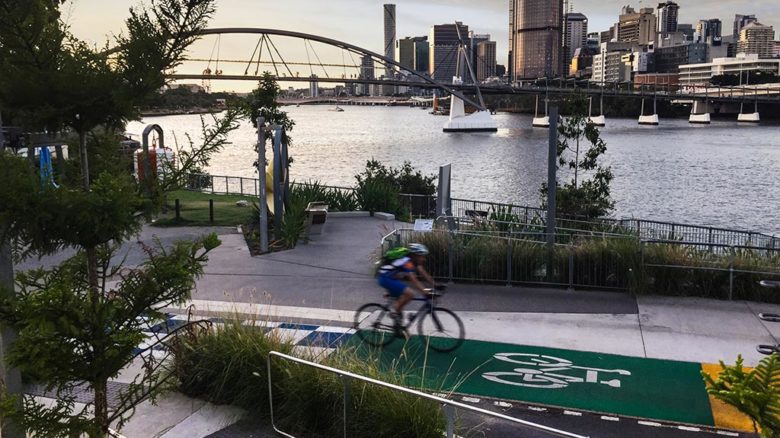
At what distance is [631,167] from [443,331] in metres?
64.5

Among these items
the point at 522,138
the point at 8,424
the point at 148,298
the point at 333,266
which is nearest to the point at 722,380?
the point at 148,298

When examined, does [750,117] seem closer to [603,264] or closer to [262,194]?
[262,194]

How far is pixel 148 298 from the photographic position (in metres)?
5.02

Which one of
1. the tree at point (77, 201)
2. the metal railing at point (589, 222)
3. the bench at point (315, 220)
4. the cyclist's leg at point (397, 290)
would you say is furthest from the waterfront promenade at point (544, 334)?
the metal railing at point (589, 222)

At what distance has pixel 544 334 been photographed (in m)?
10.7

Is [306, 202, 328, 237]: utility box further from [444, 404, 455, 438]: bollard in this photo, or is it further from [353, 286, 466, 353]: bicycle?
[444, 404, 455, 438]: bollard

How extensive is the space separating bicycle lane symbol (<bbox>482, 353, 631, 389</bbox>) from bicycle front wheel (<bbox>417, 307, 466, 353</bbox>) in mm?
704

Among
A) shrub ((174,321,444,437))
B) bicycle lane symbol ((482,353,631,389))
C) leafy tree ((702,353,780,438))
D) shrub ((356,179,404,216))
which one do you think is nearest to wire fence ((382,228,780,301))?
bicycle lane symbol ((482,353,631,389))

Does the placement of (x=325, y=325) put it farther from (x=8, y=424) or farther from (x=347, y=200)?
(x=347, y=200)

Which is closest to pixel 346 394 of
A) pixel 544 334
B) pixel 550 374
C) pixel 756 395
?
pixel 550 374

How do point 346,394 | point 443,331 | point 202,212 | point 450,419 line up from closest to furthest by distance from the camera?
point 450,419, point 346,394, point 443,331, point 202,212

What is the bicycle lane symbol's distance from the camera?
28.9ft

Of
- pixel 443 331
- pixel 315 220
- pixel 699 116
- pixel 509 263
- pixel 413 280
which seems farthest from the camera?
pixel 699 116

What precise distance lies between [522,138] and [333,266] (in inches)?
3902
